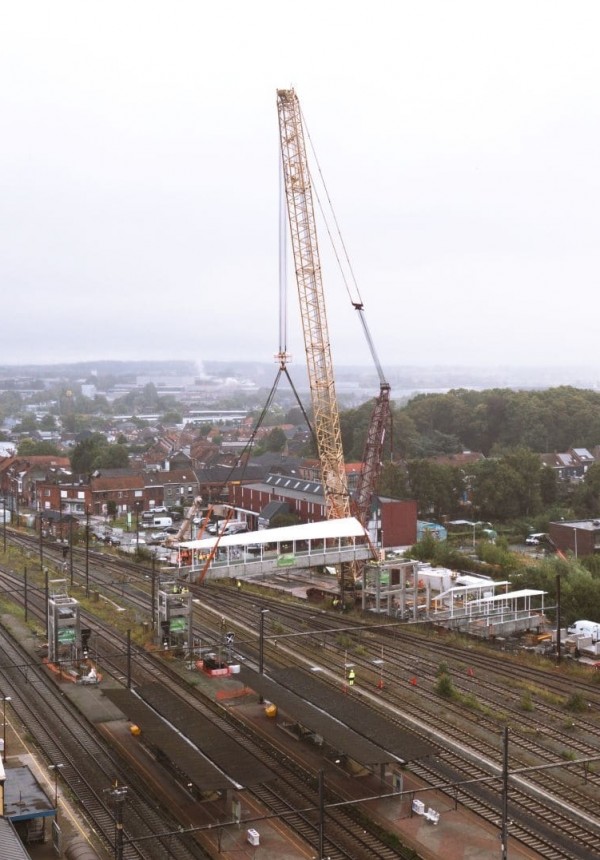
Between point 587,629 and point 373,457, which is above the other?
point 373,457

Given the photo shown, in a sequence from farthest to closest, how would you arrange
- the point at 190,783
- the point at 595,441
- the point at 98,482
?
1. the point at 595,441
2. the point at 98,482
3. the point at 190,783

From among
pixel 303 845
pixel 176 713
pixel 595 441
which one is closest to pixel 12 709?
pixel 176 713

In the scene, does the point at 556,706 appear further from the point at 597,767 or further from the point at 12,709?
the point at 12,709

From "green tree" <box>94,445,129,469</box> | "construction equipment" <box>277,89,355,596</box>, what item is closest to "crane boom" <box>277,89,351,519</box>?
"construction equipment" <box>277,89,355,596</box>

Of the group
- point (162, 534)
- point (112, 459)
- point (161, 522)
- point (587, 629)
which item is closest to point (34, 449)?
point (112, 459)

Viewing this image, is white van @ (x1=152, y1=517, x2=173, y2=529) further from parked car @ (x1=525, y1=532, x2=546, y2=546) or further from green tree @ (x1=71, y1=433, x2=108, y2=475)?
parked car @ (x1=525, y1=532, x2=546, y2=546)

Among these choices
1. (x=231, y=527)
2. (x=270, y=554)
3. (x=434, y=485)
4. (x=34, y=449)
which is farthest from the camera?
(x=34, y=449)

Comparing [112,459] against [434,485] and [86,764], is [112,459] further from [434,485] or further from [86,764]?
[86,764]

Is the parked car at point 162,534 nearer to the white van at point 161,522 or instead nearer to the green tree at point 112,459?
the white van at point 161,522
